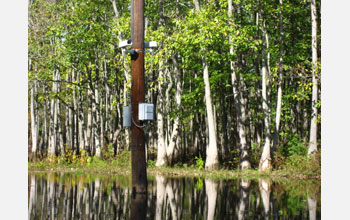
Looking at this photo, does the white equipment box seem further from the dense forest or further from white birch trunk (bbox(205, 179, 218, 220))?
the dense forest

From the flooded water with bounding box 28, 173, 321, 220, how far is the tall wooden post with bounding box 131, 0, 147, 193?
48cm

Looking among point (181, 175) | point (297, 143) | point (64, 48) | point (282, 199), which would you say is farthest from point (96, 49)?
point (282, 199)

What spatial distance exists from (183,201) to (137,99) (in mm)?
3781

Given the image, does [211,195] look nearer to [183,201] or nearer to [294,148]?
[183,201]

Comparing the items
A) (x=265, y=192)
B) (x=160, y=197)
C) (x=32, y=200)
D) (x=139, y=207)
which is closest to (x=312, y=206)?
(x=265, y=192)

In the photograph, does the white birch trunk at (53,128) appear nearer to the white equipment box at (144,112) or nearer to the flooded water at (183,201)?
the flooded water at (183,201)

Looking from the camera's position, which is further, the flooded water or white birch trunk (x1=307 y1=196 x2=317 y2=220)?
the flooded water

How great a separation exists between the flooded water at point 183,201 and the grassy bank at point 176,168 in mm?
2542

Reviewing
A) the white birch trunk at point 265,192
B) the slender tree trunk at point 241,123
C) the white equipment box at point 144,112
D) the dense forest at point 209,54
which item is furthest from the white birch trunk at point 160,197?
the slender tree trunk at point 241,123

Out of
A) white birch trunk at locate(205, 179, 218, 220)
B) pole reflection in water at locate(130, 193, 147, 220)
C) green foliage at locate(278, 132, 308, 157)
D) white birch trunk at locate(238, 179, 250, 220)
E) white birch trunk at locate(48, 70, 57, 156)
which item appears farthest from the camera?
white birch trunk at locate(48, 70, 57, 156)

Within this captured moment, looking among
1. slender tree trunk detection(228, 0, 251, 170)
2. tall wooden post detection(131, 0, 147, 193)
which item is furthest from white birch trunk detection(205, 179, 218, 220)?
slender tree trunk detection(228, 0, 251, 170)

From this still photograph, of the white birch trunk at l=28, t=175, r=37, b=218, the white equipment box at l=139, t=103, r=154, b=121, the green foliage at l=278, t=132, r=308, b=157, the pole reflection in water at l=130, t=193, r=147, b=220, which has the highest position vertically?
the white equipment box at l=139, t=103, r=154, b=121

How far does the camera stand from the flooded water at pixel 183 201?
11.4 metres

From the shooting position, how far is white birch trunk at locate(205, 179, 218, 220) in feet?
38.2
